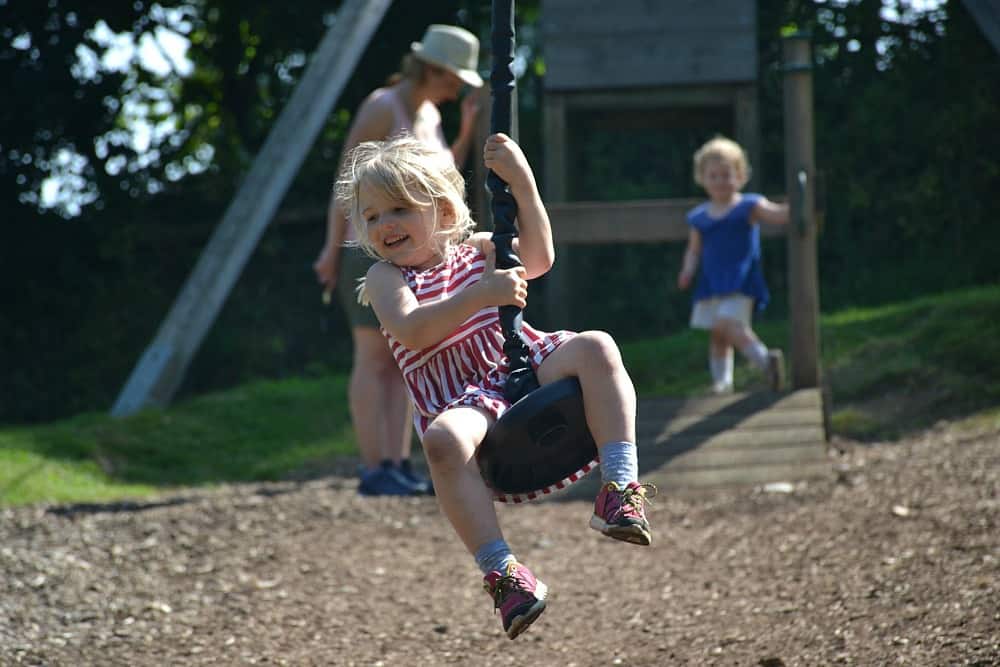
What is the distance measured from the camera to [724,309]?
677 centimetres

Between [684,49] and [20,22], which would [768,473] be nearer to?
[684,49]

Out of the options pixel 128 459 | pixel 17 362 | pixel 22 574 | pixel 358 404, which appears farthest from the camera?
pixel 17 362

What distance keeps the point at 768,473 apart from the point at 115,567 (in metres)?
2.79

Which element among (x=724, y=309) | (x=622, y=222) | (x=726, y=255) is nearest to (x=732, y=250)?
(x=726, y=255)

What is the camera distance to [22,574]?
453 centimetres

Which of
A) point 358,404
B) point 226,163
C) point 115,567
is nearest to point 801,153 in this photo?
point 358,404

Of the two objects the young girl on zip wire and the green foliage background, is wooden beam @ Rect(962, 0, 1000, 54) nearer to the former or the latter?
the green foliage background

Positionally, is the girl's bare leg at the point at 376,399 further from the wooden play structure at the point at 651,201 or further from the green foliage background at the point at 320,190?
the green foliage background at the point at 320,190

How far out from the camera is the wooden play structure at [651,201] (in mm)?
5863

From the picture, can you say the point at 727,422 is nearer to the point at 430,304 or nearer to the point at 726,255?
the point at 726,255

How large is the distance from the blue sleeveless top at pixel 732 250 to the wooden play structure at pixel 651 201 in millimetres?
123

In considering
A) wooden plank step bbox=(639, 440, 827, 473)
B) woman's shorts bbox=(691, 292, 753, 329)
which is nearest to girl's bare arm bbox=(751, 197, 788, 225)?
woman's shorts bbox=(691, 292, 753, 329)

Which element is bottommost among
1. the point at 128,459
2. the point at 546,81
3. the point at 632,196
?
the point at 128,459

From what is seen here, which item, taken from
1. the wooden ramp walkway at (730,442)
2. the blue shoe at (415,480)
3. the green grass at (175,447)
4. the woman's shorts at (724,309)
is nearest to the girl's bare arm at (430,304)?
the blue shoe at (415,480)
